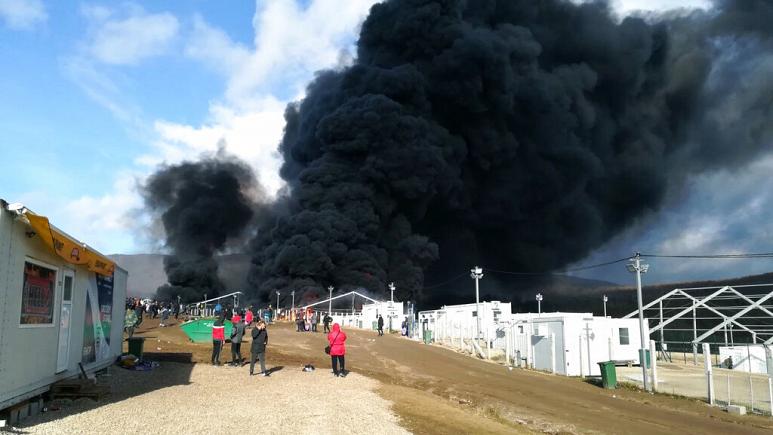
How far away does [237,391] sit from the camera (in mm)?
14773

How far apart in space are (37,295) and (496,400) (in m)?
12.8

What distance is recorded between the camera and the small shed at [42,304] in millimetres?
9250

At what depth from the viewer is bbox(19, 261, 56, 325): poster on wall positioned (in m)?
10.0

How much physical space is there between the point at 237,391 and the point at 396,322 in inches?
1907

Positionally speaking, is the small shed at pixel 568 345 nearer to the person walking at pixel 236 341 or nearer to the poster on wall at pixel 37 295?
the person walking at pixel 236 341

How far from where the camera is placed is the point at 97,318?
50.6 feet

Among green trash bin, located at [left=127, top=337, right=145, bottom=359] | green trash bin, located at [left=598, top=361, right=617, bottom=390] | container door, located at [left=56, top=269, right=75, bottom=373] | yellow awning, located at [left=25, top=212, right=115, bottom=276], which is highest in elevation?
yellow awning, located at [left=25, top=212, right=115, bottom=276]

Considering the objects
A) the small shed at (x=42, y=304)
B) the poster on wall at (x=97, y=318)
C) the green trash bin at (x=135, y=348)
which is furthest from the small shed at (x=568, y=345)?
the small shed at (x=42, y=304)

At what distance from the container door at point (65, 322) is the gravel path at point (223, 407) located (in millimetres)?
1112

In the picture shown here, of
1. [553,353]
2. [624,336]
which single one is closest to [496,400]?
[553,353]

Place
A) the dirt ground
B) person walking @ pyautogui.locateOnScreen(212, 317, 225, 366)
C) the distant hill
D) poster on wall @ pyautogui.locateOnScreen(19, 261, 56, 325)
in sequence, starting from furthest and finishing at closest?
the distant hill → person walking @ pyautogui.locateOnScreen(212, 317, 225, 366) → the dirt ground → poster on wall @ pyautogui.locateOnScreen(19, 261, 56, 325)

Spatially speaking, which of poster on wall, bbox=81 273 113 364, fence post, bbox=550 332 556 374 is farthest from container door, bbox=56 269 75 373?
fence post, bbox=550 332 556 374

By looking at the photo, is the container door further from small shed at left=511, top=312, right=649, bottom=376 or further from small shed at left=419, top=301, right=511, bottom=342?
small shed at left=419, top=301, right=511, bottom=342

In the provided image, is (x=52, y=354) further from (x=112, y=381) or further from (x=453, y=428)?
(x=453, y=428)
